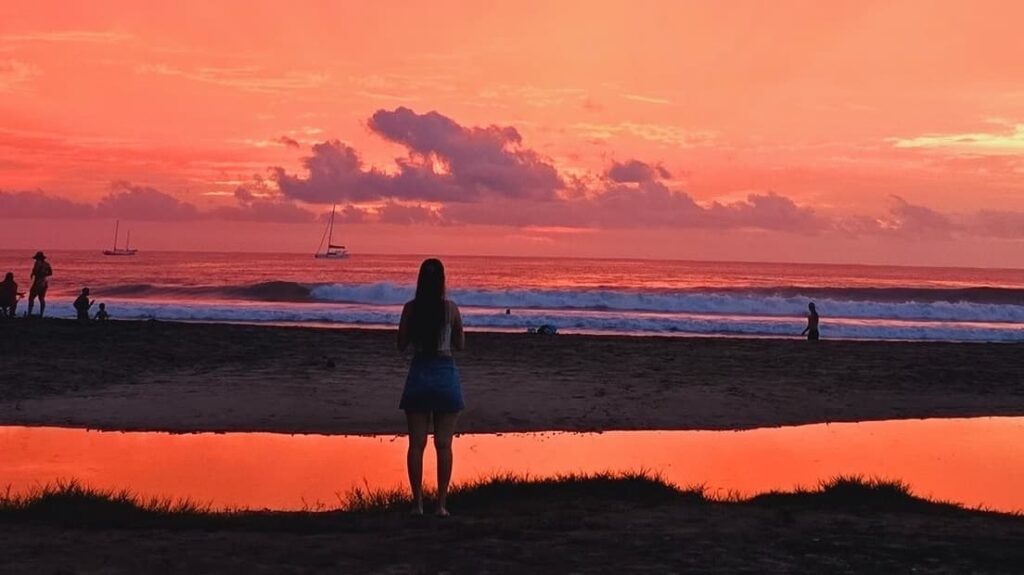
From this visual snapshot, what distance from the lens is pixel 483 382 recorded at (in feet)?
60.0

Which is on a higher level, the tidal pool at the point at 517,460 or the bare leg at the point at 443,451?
the bare leg at the point at 443,451

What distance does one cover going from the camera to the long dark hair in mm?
7812

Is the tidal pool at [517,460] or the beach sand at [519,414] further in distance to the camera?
the tidal pool at [517,460]

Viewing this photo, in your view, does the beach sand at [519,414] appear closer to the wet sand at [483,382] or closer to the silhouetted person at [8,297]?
the wet sand at [483,382]

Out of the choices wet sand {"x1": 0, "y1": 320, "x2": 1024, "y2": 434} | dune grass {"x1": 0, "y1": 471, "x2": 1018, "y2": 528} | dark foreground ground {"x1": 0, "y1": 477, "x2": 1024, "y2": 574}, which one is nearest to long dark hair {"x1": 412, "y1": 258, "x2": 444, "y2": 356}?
dark foreground ground {"x1": 0, "y1": 477, "x2": 1024, "y2": 574}

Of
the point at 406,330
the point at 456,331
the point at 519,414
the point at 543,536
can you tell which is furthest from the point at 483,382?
the point at 543,536

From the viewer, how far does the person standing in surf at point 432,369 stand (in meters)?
7.83

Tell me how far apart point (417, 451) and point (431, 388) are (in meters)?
0.59

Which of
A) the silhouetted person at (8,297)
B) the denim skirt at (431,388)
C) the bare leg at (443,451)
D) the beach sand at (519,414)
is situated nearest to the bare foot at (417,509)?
the bare leg at (443,451)

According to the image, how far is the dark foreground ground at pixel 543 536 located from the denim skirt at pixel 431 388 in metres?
0.89

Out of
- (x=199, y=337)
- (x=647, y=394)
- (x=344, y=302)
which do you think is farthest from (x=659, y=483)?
(x=344, y=302)

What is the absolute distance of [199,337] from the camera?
23.9 metres

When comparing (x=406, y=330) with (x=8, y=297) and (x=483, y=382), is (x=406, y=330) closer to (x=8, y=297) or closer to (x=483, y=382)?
(x=483, y=382)

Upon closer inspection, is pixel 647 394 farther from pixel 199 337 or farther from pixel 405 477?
pixel 199 337
